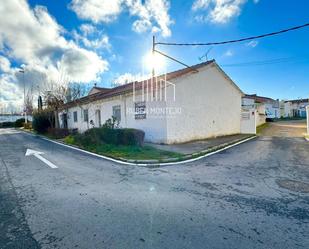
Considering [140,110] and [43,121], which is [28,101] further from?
[140,110]

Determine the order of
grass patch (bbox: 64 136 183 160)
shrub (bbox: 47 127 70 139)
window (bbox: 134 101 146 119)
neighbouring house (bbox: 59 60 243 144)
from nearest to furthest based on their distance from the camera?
grass patch (bbox: 64 136 183 160) → neighbouring house (bbox: 59 60 243 144) → window (bbox: 134 101 146 119) → shrub (bbox: 47 127 70 139)

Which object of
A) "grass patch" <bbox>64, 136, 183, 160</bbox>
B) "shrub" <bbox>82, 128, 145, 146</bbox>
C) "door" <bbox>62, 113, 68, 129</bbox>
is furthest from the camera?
"door" <bbox>62, 113, 68, 129</bbox>

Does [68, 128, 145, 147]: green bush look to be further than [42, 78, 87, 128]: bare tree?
No

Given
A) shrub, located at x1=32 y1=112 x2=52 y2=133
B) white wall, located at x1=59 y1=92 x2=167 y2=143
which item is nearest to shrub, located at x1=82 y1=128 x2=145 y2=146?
white wall, located at x1=59 y1=92 x2=167 y2=143

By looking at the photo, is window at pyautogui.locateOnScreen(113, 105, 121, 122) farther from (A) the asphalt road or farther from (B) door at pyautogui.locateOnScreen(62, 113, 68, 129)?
(B) door at pyautogui.locateOnScreen(62, 113, 68, 129)

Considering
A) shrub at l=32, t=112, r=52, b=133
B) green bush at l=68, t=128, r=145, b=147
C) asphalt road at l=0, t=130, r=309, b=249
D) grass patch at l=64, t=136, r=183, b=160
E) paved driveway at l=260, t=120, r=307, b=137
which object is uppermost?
shrub at l=32, t=112, r=52, b=133

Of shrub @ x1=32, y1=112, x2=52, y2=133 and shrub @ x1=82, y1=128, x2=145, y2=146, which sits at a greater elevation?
shrub @ x1=32, y1=112, x2=52, y2=133

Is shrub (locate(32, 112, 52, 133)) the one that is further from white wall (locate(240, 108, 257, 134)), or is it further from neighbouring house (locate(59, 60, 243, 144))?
white wall (locate(240, 108, 257, 134))

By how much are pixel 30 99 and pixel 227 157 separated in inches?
1579

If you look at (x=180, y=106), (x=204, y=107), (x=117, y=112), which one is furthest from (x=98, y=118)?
(x=204, y=107)

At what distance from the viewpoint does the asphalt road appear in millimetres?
2801

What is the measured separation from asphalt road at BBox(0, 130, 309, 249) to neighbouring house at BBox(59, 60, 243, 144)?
232 inches

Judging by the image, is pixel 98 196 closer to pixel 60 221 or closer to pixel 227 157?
pixel 60 221

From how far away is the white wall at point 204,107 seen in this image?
12416 millimetres
